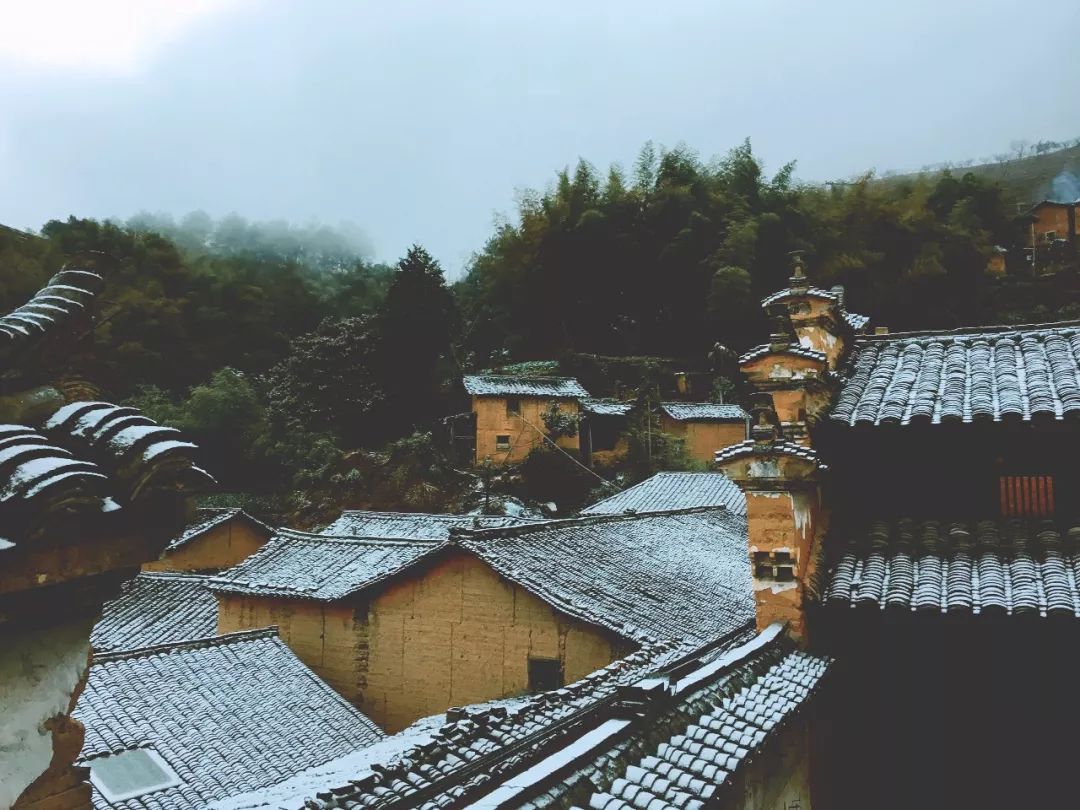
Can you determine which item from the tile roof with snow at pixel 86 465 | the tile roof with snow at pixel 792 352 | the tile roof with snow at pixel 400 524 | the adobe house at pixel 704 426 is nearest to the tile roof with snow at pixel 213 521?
the tile roof with snow at pixel 400 524

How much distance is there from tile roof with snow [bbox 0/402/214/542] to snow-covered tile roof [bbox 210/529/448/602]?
1180cm

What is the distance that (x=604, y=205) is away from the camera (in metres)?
45.3

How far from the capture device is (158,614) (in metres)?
19.3

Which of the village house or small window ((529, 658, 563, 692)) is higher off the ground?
the village house

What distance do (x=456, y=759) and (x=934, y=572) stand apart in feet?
17.2

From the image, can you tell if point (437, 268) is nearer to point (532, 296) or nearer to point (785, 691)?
point (532, 296)

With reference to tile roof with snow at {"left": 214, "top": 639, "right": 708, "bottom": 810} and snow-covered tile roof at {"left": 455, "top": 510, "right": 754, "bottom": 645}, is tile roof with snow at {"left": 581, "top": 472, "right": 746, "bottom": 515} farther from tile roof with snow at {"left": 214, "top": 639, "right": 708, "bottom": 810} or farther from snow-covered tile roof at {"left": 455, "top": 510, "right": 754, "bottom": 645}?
tile roof with snow at {"left": 214, "top": 639, "right": 708, "bottom": 810}

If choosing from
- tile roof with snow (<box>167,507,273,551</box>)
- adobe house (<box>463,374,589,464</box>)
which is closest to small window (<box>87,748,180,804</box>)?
tile roof with snow (<box>167,507,273,551</box>)

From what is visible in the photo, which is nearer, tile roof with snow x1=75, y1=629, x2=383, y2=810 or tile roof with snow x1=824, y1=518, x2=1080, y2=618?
tile roof with snow x1=824, y1=518, x2=1080, y2=618

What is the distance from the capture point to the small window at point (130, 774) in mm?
10352

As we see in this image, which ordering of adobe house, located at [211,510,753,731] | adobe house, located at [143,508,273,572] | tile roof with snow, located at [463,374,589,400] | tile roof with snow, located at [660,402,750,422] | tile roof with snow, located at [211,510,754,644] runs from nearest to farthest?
tile roof with snow, located at [211,510,754,644] < adobe house, located at [211,510,753,731] < adobe house, located at [143,508,273,572] < tile roof with snow, located at [463,374,589,400] < tile roof with snow, located at [660,402,750,422]

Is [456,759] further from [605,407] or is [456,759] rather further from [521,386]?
[605,407]

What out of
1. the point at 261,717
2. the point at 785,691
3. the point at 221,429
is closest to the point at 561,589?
the point at 261,717

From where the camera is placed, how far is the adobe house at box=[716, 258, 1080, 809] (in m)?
7.92
